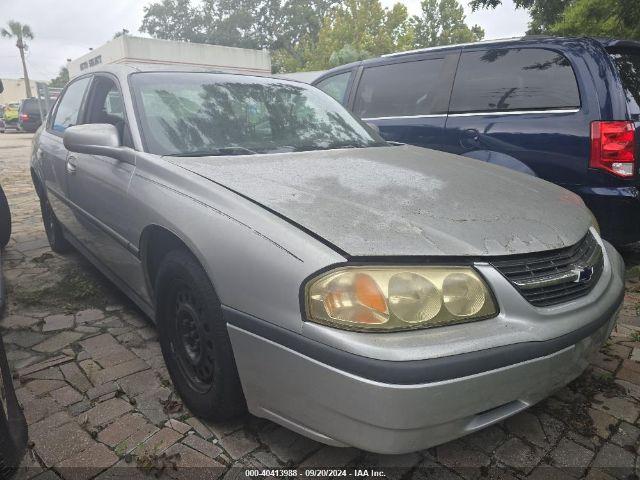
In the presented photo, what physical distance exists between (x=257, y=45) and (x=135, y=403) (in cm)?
5047

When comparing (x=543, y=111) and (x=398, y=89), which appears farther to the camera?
(x=398, y=89)

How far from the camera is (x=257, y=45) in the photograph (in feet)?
157

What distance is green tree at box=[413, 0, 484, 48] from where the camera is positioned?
4238 cm

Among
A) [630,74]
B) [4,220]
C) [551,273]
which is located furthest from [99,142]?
[630,74]

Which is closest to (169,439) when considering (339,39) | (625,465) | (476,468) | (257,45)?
(476,468)

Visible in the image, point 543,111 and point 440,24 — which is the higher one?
point 440,24

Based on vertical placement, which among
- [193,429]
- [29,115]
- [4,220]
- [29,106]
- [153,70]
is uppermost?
[29,106]

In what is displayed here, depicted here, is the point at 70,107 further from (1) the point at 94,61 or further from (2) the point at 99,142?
(1) the point at 94,61

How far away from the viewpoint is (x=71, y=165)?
3.05 metres

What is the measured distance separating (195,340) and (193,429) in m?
0.36

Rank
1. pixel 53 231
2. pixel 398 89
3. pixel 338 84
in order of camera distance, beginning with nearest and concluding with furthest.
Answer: pixel 53 231 → pixel 398 89 → pixel 338 84

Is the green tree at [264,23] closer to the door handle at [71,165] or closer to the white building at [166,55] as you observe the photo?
the white building at [166,55]

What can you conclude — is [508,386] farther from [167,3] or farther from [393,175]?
→ [167,3]

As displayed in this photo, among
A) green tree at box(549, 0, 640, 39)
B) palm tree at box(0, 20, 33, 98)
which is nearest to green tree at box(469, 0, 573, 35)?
green tree at box(549, 0, 640, 39)
